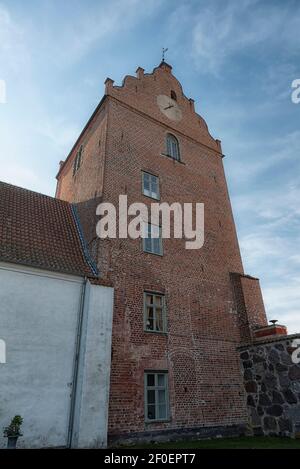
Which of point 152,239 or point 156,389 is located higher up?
point 152,239

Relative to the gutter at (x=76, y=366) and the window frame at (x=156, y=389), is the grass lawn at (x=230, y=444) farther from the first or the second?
the gutter at (x=76, y=366)

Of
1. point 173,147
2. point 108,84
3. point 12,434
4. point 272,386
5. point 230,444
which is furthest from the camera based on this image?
point 173,147

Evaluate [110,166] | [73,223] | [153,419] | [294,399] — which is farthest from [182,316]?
[110,166]

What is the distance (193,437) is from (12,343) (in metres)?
A: 6.80

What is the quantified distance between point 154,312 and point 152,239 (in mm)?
3063

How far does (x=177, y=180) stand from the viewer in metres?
16.2

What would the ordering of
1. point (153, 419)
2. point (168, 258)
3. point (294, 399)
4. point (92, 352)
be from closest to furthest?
point (92, 352)
point (153, 419)
point (294, 399)
point (168, 258)

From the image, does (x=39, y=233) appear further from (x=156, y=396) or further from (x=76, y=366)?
(x=156, y=396)

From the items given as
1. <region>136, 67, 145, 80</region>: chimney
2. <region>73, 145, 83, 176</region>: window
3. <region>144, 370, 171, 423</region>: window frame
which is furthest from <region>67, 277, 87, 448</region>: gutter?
<region>136, 67, 145, 80</region>: chimney

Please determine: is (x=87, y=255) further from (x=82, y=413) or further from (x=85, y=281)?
(x=82, y=413)

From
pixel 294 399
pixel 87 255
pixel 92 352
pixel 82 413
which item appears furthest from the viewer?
pixel 87 255

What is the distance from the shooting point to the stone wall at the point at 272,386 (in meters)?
11.1

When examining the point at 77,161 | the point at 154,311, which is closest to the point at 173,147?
the point at 77,161

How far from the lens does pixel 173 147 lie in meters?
17.7
